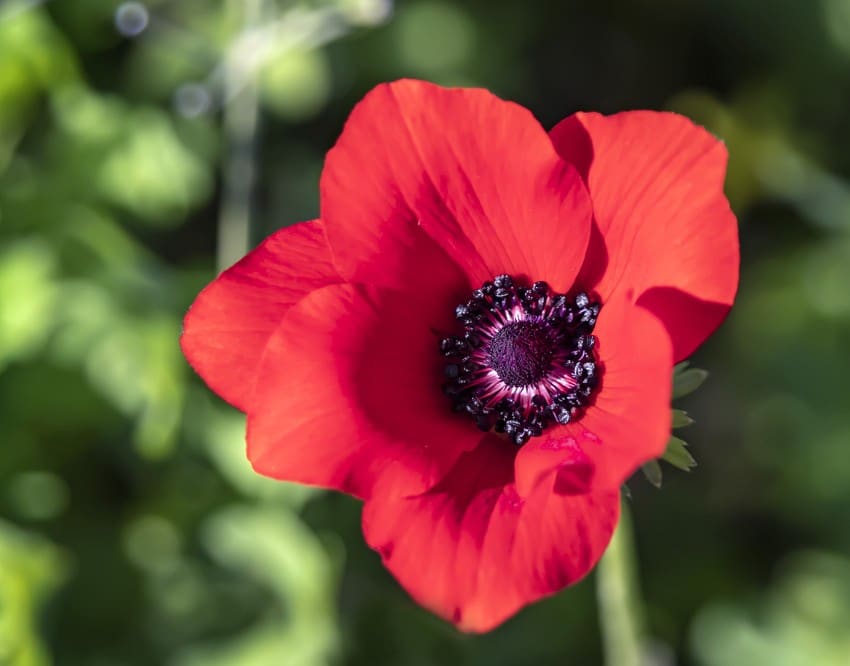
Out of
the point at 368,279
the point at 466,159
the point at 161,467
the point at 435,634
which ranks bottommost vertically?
the point at 435,634

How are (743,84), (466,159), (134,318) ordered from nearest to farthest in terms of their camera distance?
1. (466,159)
2. (134,318)
3. (743,84)

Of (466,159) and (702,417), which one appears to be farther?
(702,417)

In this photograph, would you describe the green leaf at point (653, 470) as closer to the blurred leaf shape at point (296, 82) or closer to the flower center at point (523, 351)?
the flower center at point (523, 351)

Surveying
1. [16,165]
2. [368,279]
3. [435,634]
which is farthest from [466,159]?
[16,165]

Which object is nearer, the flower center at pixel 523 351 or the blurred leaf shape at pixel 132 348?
the flower center at pixel 523 351

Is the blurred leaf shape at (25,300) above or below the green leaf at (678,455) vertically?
below

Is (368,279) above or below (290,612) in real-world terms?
above

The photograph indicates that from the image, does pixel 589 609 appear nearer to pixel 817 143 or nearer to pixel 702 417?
pixel 702 417

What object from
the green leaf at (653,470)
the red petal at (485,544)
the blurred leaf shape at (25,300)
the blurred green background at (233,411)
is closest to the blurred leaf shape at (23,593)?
the blurred green background at (233,411)

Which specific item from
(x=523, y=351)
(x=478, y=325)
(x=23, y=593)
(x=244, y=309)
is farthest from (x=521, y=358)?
(x=23, y=593)
